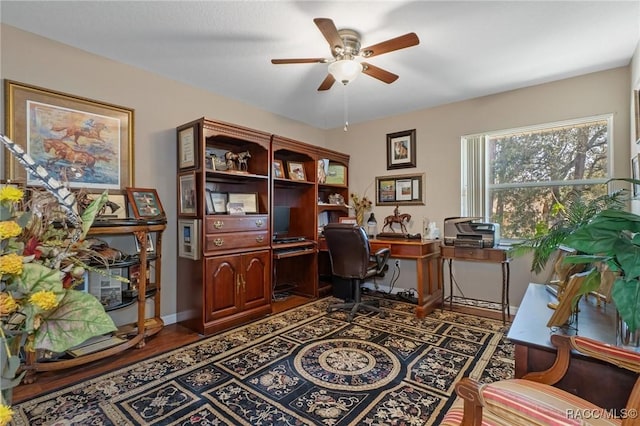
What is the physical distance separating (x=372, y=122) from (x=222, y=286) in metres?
3.04

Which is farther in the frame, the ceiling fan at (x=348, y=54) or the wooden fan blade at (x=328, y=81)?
the wooden fan blade at (x=328, y=81)

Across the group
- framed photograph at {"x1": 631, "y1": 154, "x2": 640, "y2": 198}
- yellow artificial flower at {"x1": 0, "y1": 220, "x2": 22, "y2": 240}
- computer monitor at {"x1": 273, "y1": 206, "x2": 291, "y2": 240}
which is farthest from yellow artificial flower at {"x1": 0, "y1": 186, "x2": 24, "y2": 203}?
framed photograph at {"x1": 631, "y1": 154, "x2": 640, "y2": 198}

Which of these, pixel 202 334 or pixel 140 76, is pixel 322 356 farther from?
pixel 140 76

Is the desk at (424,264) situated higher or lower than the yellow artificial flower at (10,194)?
lower

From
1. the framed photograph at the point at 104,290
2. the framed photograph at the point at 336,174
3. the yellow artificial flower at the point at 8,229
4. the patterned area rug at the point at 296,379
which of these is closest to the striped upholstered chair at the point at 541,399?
the patterned area rug at the point at 296,379

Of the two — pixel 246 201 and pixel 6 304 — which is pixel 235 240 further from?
pixel 6 304

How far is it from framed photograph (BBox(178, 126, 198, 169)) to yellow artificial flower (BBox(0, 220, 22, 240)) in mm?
2410

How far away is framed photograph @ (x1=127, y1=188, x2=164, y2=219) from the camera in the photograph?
2615 mm

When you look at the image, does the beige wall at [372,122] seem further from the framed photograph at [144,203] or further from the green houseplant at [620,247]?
the green houseplant at [620,247]

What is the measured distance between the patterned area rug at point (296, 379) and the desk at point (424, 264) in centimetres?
41

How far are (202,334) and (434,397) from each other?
77.9 inches

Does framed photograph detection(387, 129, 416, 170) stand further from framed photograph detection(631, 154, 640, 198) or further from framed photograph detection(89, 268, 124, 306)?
framed photograph detection(89, 268, 124, 306)

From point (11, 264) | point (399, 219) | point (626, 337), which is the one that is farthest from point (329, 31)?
point (399, 219)

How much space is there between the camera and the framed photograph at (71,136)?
2.18 metres
